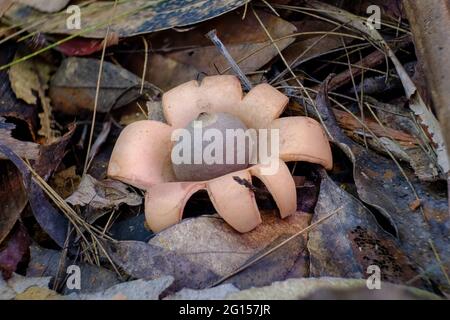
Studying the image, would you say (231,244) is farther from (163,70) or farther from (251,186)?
(163,70)

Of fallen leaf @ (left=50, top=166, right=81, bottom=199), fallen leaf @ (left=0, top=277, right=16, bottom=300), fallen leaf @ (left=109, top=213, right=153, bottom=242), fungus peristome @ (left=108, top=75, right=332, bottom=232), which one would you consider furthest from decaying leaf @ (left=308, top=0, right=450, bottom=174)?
fallen leaf @ (left=0, top=277, right=16, bottom=300)

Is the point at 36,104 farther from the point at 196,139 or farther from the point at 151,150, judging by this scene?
the point at 196,139

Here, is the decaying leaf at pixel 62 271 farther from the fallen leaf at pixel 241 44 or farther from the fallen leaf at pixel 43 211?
the fallen leaf at pixel 241 44

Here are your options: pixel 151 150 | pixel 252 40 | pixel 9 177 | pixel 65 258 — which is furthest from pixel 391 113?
pixel 9 177

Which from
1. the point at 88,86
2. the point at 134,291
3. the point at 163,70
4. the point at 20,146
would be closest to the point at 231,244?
the point at 134,291

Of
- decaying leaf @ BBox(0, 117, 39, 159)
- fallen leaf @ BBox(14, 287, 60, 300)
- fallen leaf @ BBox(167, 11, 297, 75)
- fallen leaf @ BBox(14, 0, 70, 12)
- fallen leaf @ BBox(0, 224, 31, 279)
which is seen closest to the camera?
fallen leaf @ BBox(14, 287, 60, 300)

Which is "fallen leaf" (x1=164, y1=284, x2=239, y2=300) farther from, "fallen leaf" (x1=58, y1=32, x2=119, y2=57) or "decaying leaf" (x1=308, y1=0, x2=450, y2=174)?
"fallen leaf" (x1=58, y1=32, x2=119, y2=57)

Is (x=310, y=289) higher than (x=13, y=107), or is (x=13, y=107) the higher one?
(x=13, y=107)
